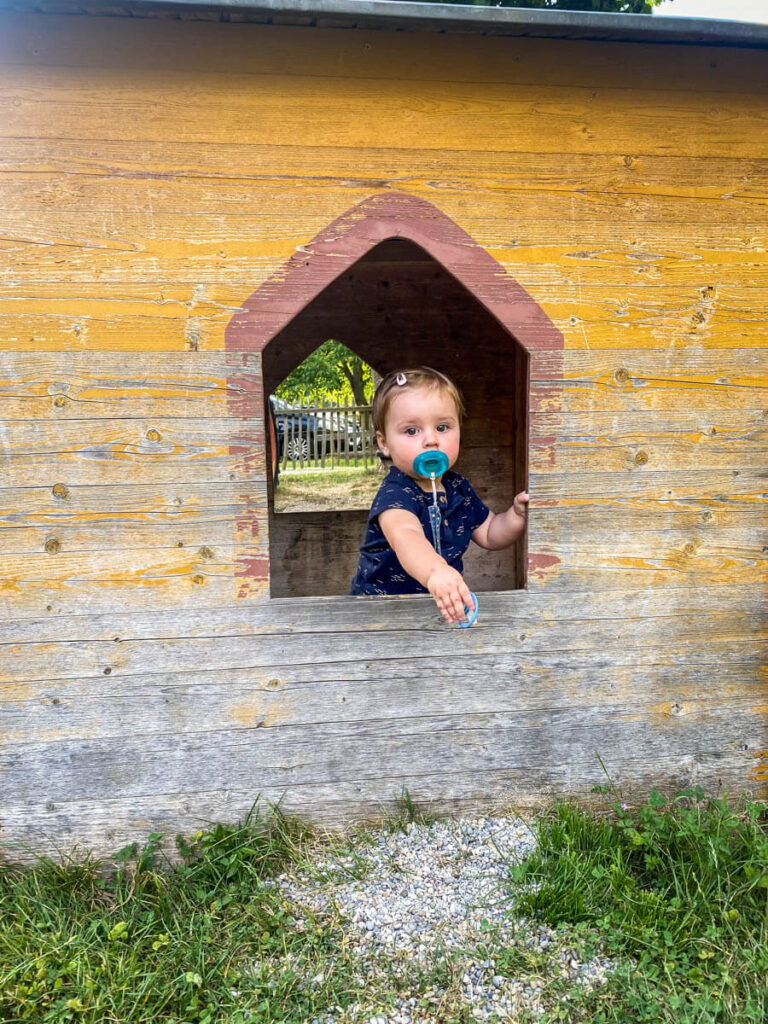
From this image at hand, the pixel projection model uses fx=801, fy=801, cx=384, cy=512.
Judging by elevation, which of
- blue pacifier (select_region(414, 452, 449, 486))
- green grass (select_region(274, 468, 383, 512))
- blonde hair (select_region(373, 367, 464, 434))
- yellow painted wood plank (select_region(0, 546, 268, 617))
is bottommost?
green grass (select_region(274, 468, 383, 512))

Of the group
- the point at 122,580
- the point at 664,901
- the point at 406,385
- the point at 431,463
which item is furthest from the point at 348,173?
the point at 664,901

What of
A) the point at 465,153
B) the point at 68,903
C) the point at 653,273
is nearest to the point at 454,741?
the point at 68,903

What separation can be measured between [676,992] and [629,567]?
4.49 ft

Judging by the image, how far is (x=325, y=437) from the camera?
1614 centimetres

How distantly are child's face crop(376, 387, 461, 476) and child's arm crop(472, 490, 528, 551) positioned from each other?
0.35 m

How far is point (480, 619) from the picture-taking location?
2.93 meters

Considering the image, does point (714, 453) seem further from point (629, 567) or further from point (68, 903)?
point (68, 903)

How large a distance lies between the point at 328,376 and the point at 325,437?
2.01 meters

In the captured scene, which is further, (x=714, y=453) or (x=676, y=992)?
(x=714, y=453)

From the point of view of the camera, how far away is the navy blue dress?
10.2 feet

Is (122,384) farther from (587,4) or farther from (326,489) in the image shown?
(326,489)

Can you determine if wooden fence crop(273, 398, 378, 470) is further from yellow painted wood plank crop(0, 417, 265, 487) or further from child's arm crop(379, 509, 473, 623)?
yellow painted wood plank crop(0, 417, 265, 487)

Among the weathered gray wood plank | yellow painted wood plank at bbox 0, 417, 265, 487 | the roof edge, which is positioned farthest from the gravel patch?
the roof edge

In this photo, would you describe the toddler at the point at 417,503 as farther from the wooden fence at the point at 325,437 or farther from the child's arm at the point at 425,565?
the wooden fence at the point at 325,437
